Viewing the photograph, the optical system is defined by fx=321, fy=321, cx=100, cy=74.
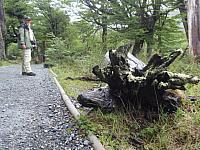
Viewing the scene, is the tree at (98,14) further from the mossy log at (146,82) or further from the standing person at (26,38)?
the mossy log at (146,82)

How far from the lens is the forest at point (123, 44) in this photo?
3.36 meters

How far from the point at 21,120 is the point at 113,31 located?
406 inches

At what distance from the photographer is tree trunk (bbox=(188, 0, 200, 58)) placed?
9.14m

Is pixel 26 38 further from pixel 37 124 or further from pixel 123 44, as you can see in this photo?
pixel 37 124

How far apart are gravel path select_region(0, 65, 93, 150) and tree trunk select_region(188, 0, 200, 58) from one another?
469cm

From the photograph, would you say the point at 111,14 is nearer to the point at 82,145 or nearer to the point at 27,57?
the point at 27,57

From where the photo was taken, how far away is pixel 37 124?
4.23 metres

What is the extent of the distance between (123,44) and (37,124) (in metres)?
1.79

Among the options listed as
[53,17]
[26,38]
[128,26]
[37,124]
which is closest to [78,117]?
[37,124]

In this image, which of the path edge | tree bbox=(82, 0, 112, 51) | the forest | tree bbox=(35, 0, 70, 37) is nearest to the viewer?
the path edge

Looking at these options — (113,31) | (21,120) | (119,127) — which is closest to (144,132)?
(119,127)

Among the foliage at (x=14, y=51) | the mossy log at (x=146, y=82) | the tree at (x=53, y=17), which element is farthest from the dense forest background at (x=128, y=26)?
the foliage at (x=14, y=51)

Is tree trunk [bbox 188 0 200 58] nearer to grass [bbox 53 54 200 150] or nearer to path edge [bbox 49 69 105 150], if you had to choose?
path edge [bbox 49 69 105 150]

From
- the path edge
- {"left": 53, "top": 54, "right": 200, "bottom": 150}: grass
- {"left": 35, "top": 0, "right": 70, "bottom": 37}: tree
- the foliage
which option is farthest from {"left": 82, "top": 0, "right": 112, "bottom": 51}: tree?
the foliage
